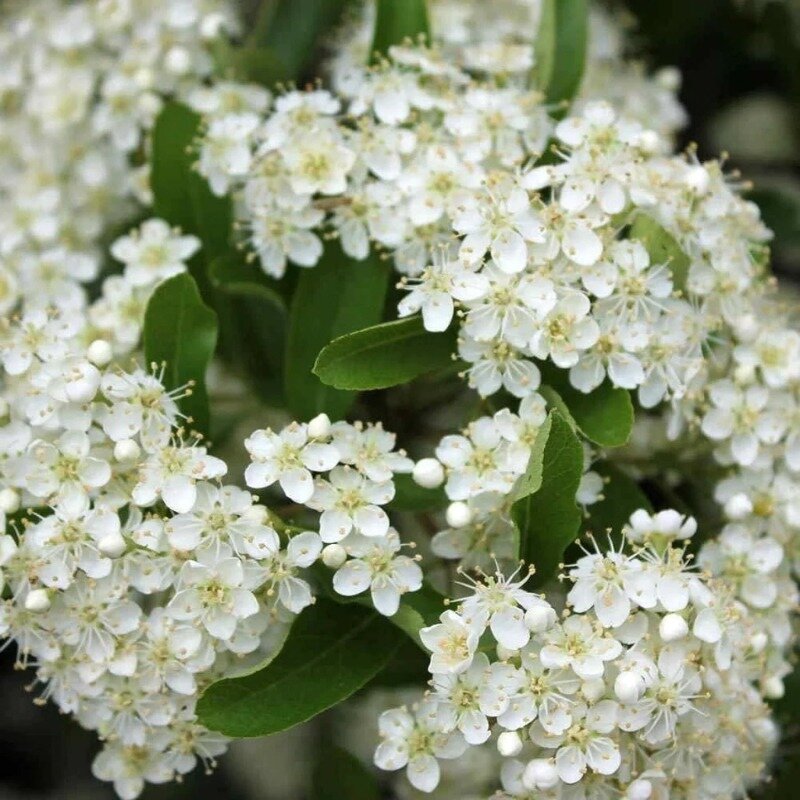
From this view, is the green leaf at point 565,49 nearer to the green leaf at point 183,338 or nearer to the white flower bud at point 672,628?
the green leaf at point 183,338

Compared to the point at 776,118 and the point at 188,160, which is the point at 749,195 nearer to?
the point at 776,118

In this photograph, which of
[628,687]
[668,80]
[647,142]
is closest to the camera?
[628,687]

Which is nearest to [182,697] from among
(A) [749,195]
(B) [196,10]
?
(B) [196,10]

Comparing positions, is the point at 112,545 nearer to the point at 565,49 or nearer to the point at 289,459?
the point at 289,459

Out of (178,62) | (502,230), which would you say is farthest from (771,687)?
(178,62)

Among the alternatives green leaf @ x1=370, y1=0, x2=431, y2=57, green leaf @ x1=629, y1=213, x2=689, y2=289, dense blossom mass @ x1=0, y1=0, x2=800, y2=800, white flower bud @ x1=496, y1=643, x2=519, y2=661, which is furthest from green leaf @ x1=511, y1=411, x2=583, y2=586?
green leaf @ x1=370, y1=0, x2=431, y2=57

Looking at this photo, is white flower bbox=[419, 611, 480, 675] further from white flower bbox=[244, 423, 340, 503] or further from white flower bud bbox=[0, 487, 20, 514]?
white flower bud bbox=[0, 487, 20, 514]

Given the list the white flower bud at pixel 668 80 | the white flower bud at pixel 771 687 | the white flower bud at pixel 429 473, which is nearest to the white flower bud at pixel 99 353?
the white flower bud at pixel 429 473
